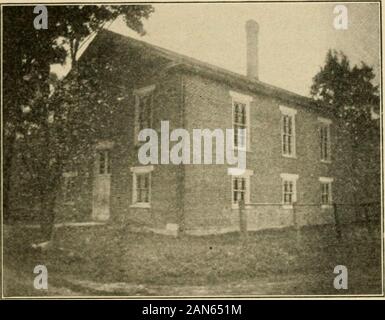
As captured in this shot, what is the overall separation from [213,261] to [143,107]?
3.04m

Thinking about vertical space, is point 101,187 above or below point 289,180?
below

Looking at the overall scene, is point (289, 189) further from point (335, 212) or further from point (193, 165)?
point (193, 165)

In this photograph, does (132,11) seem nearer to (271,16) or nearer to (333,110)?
(271,16)

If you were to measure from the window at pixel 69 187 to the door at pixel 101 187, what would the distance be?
0.43 metres

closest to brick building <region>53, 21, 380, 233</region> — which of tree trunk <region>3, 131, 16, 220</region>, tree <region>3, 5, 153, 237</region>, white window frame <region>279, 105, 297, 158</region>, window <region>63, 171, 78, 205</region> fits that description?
window <region>63, 171, 78, 205</region>

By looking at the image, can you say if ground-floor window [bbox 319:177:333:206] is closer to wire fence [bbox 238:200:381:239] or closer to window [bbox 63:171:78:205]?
wire fence [bbox 238:200:381:239]

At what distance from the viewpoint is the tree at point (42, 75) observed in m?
7.02

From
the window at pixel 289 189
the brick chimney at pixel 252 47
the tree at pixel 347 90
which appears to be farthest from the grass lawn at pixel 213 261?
the brick chimney at pixel 252 47

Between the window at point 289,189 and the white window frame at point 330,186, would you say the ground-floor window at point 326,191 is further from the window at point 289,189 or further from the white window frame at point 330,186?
the window at point 289,189

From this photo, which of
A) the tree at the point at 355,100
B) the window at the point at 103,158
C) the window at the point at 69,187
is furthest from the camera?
the window at the point at 103,158

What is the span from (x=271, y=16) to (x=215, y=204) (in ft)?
11.2

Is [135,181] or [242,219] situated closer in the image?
[242,219]

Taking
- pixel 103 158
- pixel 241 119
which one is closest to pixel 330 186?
pixel 241 119

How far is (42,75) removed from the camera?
7.27 m
